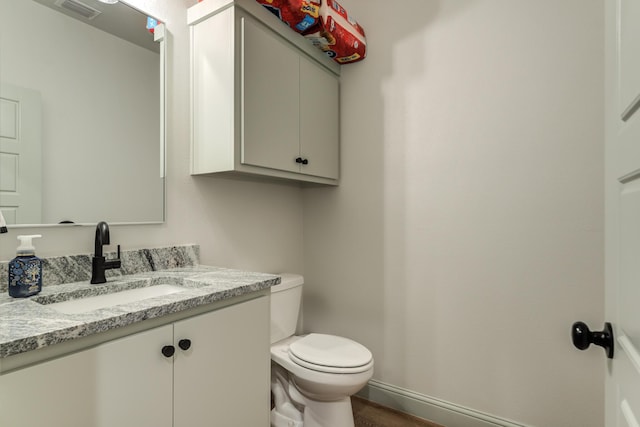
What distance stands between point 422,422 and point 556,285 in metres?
0.98

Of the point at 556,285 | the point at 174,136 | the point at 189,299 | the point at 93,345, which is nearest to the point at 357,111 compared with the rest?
the point at 174,136

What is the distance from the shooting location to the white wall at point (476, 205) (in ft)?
4.75

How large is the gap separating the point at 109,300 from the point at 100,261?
149 millimetres

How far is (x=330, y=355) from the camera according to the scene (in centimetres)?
155

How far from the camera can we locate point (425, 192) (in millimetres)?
1802

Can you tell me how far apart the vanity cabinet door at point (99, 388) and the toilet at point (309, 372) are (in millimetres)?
716

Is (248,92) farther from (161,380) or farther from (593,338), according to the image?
(593,338)

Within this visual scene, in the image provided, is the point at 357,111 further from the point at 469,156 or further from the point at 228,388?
the point at 228,388

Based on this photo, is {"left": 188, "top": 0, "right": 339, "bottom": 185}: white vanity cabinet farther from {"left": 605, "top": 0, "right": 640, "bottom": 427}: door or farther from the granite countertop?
{"left": 605, "top": 0, "right": 640, "bottom": 427}: door

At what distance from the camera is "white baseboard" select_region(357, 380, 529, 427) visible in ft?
5.35

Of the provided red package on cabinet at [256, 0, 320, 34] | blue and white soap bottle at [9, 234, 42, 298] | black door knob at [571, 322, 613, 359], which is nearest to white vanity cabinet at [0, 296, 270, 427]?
blue and white soap bottle at [9, 234, 42, 298]

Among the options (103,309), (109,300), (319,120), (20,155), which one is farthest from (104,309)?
(319,120)

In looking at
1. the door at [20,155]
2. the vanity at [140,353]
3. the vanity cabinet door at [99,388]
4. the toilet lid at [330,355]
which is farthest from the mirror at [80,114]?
the toilet lid at [330,355]

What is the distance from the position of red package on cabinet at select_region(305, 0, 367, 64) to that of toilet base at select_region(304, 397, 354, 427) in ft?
5.91
